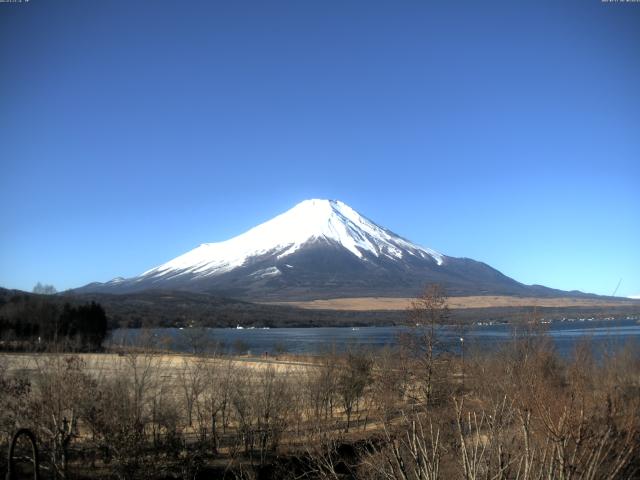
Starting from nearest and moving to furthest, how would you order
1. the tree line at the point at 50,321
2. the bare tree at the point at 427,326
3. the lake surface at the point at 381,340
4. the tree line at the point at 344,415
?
1. the tree line at the point at 344,415
2. the lake surface at the point at 381,340
3. the bare tree at the point at 427,326
4. the tree line at the point at 50,321

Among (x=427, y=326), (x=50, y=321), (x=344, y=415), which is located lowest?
(x=344, y=415)

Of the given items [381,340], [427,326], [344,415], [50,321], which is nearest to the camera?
[427,326]

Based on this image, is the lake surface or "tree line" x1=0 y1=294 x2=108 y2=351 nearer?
the lake surface

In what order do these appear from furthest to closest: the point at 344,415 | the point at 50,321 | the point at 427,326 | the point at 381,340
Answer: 1. the point at 381,340
2. the point at 50,321
3. the point at 344,415
4. the point at 427,326

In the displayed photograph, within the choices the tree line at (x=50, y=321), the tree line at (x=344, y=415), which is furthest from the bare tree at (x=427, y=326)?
the tree line at (x=50, y=321)

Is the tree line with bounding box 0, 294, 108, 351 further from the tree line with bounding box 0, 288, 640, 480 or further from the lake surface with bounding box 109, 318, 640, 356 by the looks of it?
the tree line with bounding box 0, 288, 640, 480

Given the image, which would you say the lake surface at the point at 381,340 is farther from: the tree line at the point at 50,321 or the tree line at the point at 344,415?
the tree line at the point at 50,321

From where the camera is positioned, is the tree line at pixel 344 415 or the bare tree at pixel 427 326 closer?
the tree line at pixel 344 415

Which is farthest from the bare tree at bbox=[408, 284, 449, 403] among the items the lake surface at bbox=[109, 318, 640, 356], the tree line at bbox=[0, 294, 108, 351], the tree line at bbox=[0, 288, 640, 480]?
the tree line at bbox=[0, 294, 108, 351]

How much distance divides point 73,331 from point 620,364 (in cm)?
6345

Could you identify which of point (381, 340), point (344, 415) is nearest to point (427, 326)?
point (344, 415)

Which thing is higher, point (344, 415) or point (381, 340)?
point (344, 415)

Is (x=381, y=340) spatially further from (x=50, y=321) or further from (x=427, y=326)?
(x=427, y=326)

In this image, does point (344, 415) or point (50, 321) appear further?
point (50, 321)
